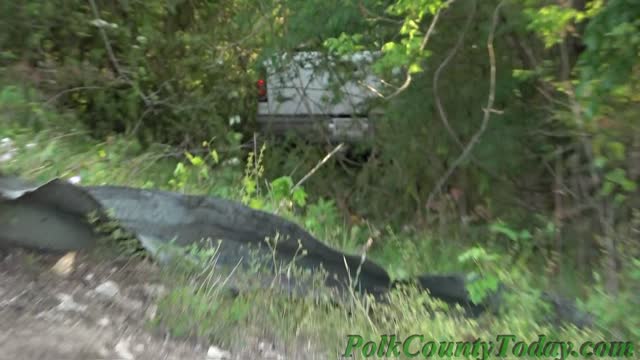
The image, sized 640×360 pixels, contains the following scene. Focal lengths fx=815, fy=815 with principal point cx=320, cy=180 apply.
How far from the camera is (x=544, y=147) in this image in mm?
7500

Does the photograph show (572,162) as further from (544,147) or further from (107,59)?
(107,59)

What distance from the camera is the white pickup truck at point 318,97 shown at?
1027 cm

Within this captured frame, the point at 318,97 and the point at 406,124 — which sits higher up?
the point at 406,124

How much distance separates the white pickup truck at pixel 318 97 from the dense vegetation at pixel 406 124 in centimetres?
28

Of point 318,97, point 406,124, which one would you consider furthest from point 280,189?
point 318,97

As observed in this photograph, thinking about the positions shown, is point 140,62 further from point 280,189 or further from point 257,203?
point 257,203

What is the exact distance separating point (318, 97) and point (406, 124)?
2658 mm

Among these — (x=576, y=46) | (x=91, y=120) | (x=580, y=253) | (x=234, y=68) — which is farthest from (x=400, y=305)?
(x=234, y=68)

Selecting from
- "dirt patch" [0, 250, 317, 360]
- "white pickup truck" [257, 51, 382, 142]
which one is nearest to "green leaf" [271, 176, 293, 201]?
"dirt patch" [0, 250, 317, 360]

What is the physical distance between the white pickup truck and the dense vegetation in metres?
0.28

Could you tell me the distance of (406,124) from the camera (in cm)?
896

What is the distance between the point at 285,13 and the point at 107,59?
257 centimetres

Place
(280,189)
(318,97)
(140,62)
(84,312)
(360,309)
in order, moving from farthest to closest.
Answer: (318,97) < (140,62) < (280,189) < (360,309) < (84,312)

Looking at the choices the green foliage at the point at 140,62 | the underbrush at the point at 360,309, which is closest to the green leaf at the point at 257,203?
the underbrush at the point at 360,309
